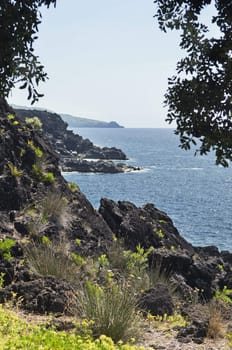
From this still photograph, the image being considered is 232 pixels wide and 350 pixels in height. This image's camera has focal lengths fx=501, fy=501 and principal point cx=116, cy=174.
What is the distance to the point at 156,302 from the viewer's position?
8414mm

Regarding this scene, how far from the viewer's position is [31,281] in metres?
8.28

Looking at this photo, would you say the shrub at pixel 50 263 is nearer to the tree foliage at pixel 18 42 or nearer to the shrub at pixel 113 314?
the shrub at pixel 113 314

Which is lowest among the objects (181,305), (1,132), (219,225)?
(219,225)

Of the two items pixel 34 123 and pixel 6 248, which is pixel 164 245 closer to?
pixel 34 123

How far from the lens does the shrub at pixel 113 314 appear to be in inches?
255

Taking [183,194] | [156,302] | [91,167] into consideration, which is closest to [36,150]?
[156,302]

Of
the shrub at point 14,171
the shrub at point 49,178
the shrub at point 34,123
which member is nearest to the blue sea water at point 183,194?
the shrub at point 34,123

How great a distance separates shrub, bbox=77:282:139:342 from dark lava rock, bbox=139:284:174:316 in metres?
1.53

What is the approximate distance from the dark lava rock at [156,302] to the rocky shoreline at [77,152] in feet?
215

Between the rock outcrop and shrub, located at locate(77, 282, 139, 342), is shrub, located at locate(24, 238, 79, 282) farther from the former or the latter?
shrub, located at locate(77, 282, 139, 342)

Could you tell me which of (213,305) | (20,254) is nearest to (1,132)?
(20,254)

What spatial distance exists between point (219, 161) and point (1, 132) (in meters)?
8.81

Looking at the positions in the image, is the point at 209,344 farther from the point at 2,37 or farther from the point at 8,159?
the point at 8,159

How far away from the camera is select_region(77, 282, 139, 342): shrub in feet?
21.2
